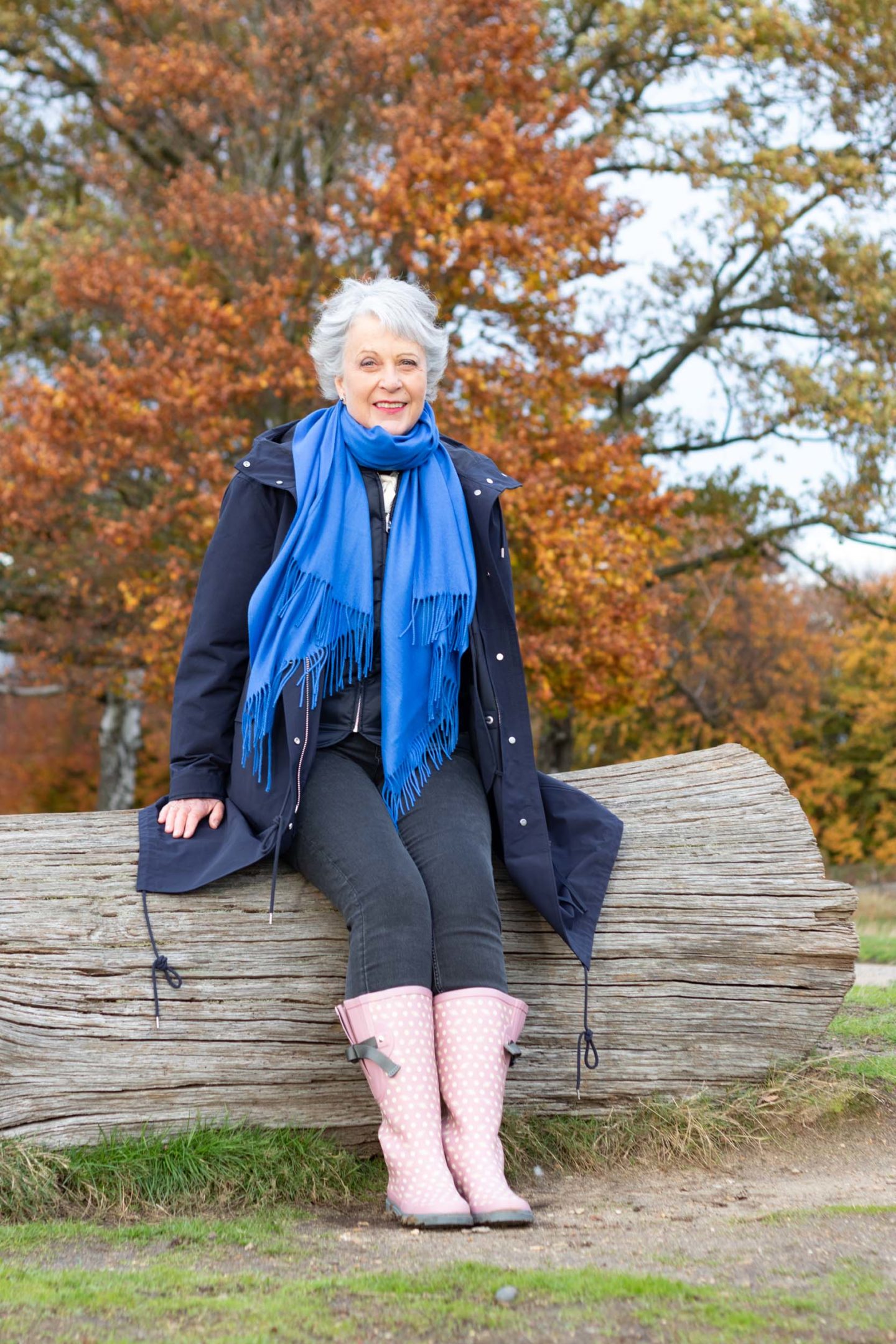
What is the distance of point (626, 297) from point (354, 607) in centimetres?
1056

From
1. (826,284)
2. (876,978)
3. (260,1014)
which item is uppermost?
(826,284)

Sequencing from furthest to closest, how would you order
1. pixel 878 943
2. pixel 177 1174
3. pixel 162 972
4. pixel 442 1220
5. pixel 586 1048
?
pixel 878 943, pixel 586 1048, pixel 162 972, pixel 177 1174, pixel 442 1220

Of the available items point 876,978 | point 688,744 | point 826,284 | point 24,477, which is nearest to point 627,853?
point 876,978

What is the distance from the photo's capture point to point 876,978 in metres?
6.16

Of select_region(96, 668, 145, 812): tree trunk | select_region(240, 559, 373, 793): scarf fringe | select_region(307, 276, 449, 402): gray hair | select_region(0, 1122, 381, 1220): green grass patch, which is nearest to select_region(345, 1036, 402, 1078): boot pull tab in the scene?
select_region(0, 1122, 381, 1220): green grass patch

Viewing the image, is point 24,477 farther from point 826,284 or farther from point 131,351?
point 826,284

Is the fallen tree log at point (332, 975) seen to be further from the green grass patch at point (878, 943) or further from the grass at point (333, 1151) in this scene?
the green grass patch at point (878, 943)

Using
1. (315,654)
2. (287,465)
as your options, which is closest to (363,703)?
(315,654)

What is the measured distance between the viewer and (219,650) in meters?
3.37

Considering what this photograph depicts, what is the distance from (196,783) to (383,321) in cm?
132

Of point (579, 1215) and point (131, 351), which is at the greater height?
point (131, 351)

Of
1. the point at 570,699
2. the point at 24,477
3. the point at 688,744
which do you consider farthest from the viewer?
the point at 688,744

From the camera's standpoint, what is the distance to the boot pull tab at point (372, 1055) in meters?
2.81

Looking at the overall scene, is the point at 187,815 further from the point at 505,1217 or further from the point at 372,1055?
the point at 505,1217
